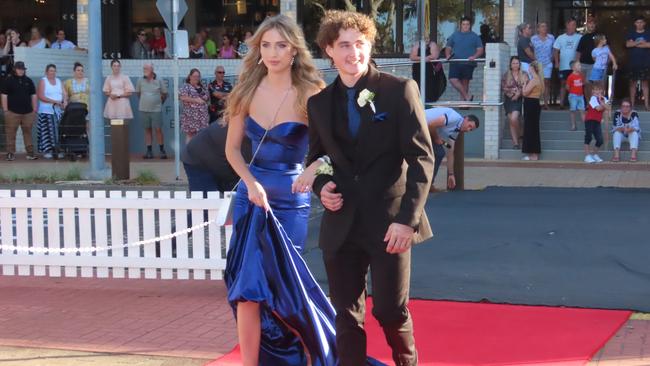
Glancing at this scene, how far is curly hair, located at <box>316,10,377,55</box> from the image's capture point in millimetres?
4402

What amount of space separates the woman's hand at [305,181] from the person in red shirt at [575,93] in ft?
48.3

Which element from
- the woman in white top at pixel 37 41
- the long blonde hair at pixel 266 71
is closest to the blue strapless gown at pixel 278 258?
the long blonde hair at pixel 266 71

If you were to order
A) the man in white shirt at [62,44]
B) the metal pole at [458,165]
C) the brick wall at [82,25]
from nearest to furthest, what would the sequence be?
1. the metal pole at [458,165]
2. the man in white shirt at [62,44]
3. the brick wall at [82,25]

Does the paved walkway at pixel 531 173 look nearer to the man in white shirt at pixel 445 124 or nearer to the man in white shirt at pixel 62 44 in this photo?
the man in white shirt at pixel 445 124

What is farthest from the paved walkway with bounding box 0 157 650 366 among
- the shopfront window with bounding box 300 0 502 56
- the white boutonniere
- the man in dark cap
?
the shopfront window with bounding box 300 0 502 56

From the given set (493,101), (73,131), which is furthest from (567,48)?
(73,131)

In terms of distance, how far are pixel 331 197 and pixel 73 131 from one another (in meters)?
16.4

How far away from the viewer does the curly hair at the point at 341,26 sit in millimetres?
4402

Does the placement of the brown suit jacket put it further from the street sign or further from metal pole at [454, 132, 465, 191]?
the street sign

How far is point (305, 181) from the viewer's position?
465cm

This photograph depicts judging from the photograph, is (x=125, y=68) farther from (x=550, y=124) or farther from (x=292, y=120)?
(x=292, y=120)

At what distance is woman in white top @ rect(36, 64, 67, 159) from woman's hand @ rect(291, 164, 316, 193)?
16268mm

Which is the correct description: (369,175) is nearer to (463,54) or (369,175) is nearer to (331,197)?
(331,197)

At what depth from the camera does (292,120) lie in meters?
5.10
